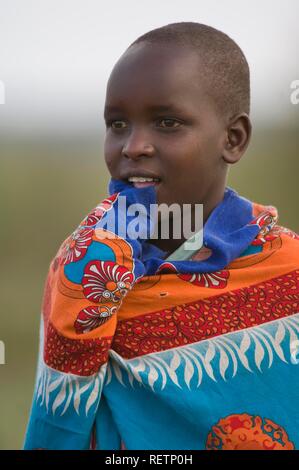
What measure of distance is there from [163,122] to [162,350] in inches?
19.5

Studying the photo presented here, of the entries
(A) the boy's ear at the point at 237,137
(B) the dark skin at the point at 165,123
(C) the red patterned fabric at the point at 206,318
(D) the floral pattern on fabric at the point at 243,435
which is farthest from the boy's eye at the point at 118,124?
(D) the floral pattern on fabric at the point at 243,435

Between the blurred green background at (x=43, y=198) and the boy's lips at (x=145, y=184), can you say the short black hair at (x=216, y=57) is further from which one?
the blurred green background at (x=43, y=198)

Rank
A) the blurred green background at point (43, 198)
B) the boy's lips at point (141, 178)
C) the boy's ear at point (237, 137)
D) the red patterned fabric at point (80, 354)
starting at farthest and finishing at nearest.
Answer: the blurred green background at point (43, 198)
the boy's ear at point (237, 137)
the boy's lips at point (141, 178)
the red patterned fabric at point (80, 354)

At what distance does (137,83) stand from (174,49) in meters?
0.13

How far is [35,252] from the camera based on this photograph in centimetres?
641

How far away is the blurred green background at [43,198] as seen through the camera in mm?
5804

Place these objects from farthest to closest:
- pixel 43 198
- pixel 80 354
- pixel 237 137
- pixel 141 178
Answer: pixel 43 198 → pixel 237 137 → pixel 141 178 → pixel 80 354

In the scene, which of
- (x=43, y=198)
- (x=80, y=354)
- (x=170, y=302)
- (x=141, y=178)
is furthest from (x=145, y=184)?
(x=43, y=198)

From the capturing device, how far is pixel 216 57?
5.58 feet

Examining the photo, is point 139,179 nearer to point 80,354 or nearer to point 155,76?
point 155,76

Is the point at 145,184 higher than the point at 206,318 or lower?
higher

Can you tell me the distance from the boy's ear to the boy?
2 cm

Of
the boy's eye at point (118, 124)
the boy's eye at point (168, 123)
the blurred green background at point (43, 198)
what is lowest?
the blurred green background at point (43, 198)

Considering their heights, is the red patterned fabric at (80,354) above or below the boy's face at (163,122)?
below
